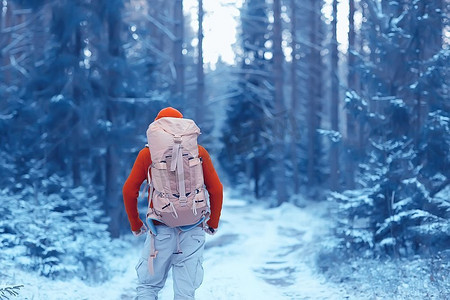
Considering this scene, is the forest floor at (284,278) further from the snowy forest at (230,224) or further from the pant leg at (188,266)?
the pant leg at (188,266)

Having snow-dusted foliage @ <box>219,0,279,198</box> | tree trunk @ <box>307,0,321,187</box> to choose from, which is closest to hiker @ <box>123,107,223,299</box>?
tree trunk @ <box>307,0,321,187</box>

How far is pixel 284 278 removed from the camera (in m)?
9.28

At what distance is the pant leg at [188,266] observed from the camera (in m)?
4.59

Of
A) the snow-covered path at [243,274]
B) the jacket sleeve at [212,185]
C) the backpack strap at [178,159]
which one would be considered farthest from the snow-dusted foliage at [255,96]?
the backpack strap at [178,159]

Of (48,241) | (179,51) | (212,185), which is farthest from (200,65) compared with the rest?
(212,185)

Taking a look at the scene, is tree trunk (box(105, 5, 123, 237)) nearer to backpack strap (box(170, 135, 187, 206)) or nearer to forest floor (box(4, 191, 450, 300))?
forest floor (box(4, 191, 450, 300))

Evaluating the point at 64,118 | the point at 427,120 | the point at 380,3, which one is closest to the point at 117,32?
the point at 64,118

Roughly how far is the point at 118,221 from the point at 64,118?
322 centimetres

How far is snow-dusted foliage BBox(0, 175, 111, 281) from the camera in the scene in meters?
8.52

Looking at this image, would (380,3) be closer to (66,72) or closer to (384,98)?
(384,98)

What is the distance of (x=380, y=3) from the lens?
32.3 feet

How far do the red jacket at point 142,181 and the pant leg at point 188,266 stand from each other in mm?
308

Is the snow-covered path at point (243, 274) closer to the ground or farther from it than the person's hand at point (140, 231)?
closer to the ground

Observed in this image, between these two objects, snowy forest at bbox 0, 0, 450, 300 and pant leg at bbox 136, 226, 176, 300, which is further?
snowy forest at bbox 0, 0, 450, 300
